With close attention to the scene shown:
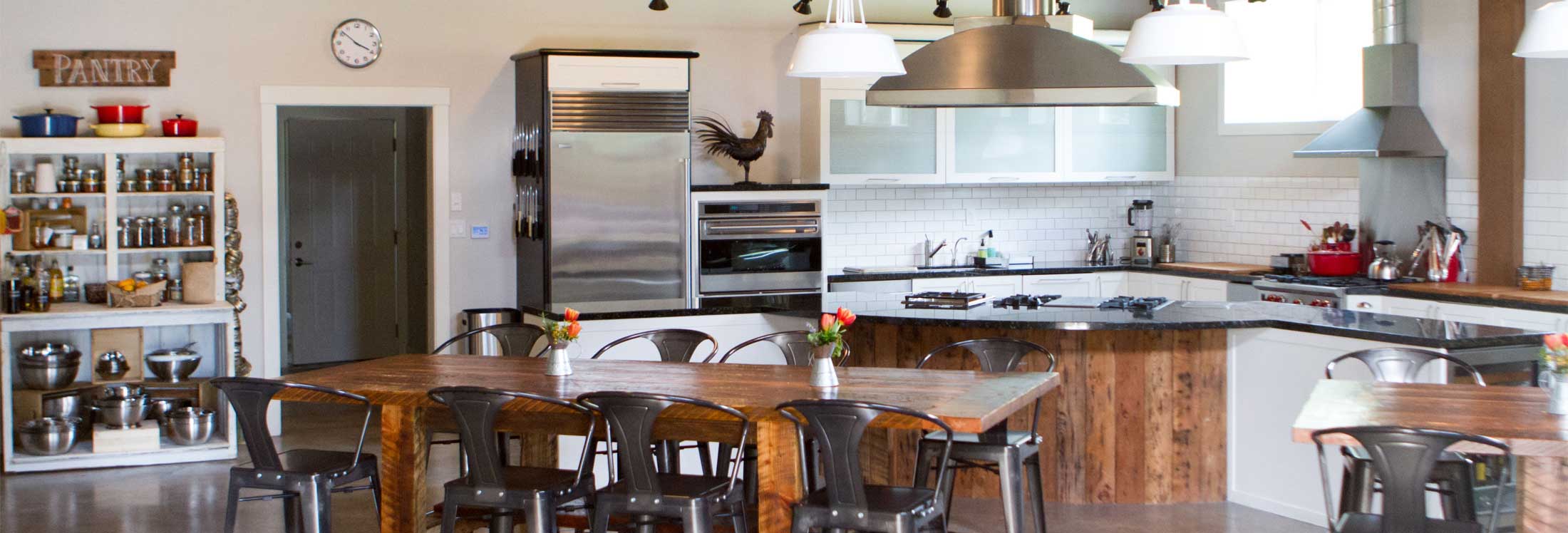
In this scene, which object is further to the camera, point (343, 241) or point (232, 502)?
point (343, 241)

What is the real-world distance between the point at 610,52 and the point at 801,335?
2.94m

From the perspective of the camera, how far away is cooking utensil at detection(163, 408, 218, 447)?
24.1 feet

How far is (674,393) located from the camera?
462 centimetres

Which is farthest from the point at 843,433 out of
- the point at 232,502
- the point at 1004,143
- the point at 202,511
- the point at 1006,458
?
the point at 1004,143

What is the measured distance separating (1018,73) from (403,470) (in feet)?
9.09

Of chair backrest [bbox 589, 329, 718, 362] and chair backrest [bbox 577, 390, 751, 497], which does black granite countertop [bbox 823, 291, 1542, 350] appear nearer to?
chair backrest [bbox 589, 329, 718, 362]

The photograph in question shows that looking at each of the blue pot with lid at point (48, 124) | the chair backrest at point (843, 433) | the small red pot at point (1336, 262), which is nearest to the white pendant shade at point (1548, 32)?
the chair backrest at point (843, 433)

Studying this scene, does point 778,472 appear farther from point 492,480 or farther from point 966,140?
point 966,140

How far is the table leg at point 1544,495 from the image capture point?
3.80 m

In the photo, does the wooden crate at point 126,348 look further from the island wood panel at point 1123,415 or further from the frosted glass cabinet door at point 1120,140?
the frosted glass cabinet door at point 1120,140

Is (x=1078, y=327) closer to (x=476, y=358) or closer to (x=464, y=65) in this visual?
(x=476, y=358)

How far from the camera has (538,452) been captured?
541 centimetres

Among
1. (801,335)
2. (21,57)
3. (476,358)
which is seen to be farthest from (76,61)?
(801,335)

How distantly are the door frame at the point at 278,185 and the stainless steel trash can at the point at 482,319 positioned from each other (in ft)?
0.72
